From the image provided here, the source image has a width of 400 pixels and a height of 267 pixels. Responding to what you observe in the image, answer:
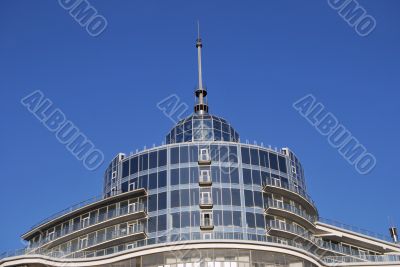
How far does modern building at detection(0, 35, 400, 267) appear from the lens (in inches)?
2336

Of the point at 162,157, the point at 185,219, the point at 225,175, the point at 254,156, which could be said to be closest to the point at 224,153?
the point at 225,175

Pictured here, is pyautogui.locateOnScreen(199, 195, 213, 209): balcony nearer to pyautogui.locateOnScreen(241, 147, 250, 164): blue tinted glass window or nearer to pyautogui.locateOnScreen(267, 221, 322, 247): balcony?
pyautogui.locateOnScreen(241, 147, 250, 164): blue tinted glass window

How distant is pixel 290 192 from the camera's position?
6756 centimetres

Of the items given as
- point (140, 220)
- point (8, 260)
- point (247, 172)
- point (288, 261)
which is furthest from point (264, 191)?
point (8, 260)

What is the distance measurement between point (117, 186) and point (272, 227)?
58.9ft

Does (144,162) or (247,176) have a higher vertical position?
(144,162)

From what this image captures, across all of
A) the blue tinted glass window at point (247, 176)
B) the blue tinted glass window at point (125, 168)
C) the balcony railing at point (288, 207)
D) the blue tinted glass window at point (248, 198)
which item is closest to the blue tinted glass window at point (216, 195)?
the blue tinted glass window at point (248, 198)

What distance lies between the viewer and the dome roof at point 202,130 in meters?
72.1

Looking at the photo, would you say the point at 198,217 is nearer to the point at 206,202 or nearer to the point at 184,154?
the point at 206,202

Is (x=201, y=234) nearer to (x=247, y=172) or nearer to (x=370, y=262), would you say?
(x=247, y=172)

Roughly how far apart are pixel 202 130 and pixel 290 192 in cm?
1275

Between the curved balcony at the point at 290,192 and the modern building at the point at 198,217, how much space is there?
0.11m

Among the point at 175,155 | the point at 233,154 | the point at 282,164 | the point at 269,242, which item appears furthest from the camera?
the point at 282,164

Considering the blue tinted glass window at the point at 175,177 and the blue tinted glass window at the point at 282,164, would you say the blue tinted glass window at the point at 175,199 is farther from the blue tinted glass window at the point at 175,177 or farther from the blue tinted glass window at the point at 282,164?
the blue tinted glass window at the point at 282,164
